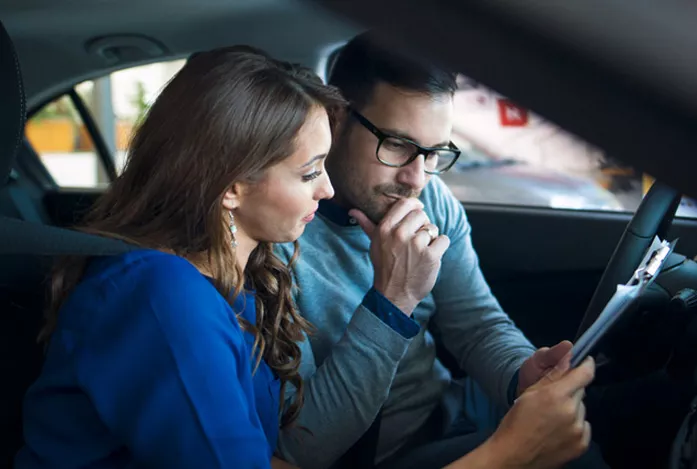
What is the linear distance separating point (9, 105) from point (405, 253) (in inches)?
26.8

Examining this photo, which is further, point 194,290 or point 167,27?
point 167,27

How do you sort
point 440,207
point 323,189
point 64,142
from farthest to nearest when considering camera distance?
point 64,142
point 440,207
point 323,189

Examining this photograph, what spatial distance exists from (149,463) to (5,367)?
2.21 feet

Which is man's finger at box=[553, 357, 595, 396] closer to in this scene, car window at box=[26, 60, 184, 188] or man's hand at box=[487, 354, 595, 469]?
man's hand at box=[487, 354, 595, 469]

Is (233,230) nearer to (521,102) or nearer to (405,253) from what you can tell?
(405,253)

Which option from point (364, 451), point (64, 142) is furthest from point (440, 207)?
point (64, 142)

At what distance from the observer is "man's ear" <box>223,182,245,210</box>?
1.22m

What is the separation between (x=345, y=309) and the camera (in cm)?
159

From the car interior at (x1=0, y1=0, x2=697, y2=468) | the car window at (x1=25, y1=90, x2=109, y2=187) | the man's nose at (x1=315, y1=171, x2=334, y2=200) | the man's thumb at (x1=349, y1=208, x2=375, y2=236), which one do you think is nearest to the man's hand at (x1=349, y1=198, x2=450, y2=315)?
the man's thumb at (x1=349, y1=208, x2=375, y2=236)

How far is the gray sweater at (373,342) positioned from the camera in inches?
53.9

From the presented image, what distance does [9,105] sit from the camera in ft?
3.97

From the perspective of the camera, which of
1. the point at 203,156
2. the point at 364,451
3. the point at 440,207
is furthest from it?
the point at 440,207

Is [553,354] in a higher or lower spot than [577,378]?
lower

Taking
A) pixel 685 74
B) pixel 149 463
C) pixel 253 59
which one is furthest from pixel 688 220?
pixel 685 74
